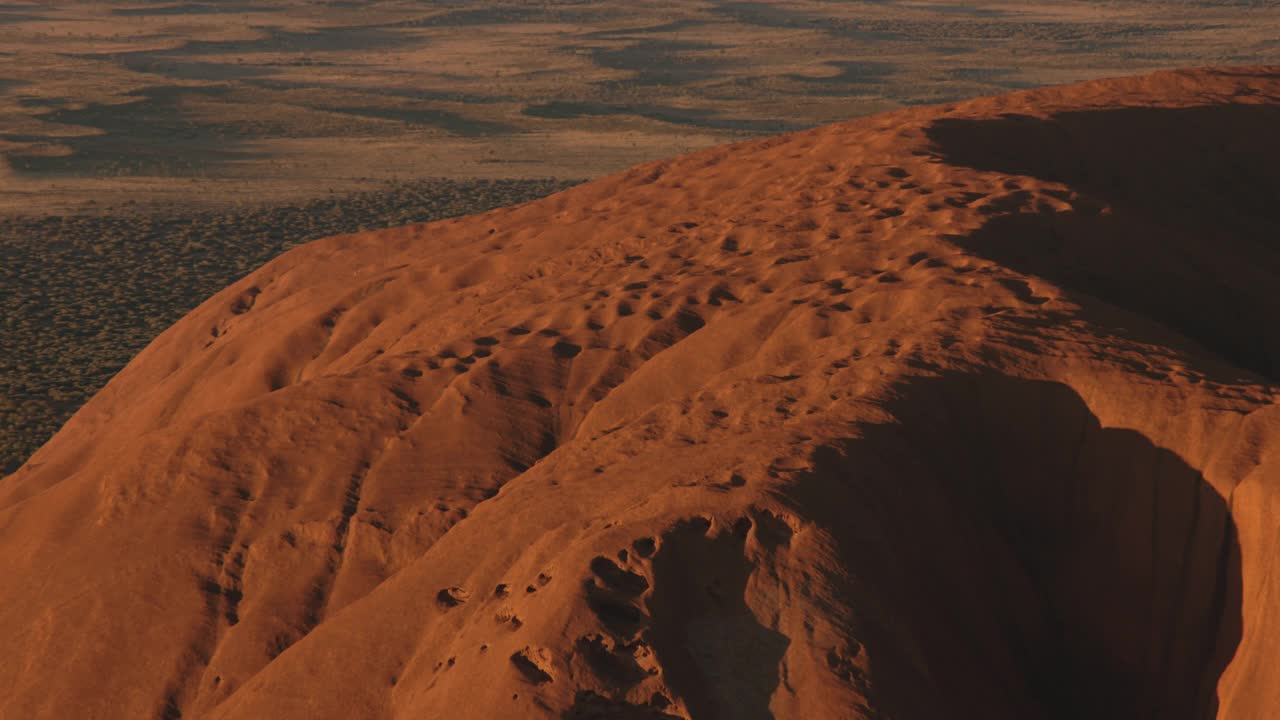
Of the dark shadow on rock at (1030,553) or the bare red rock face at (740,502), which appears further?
the dark shadow on rock at (1030,553)

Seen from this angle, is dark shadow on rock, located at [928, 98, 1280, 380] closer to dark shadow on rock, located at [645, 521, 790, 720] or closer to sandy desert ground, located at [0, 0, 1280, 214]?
dark shadow on rock, located at [645, 521, 790, 720]

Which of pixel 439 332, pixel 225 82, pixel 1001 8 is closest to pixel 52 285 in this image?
pixel 439 332

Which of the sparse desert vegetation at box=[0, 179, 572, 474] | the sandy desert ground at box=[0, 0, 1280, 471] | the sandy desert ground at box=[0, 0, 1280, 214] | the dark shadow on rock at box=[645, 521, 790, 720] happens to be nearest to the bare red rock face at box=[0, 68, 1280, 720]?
the dark shadow on rock at box=[645, 521, 790, 720]

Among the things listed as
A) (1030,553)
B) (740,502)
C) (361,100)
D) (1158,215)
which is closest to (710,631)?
(740,502)

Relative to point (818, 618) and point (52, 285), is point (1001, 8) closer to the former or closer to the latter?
point (52, 285)

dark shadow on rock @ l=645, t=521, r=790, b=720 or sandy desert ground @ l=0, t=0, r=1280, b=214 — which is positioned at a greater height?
dark shadow on rock @ l=645, t=521, r=790, b=720

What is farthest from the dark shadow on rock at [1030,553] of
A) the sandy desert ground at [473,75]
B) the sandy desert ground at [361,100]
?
the sandy desert ground at [473,75]

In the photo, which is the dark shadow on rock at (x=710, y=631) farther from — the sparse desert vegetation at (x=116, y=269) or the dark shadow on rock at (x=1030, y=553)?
the sparse desert vegetation at (x=116, y=269)
